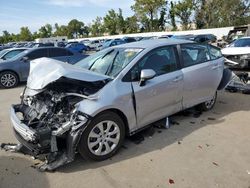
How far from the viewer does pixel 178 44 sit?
5.87 m

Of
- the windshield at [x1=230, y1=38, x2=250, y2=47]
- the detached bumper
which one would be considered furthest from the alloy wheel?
the windshield at [x1=230, y1=38, x2=250, y2=47]

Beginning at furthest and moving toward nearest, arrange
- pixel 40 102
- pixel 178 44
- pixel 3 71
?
Result: 1. pixel 3 71
2. pixel 178 44
3. pixel 40 102

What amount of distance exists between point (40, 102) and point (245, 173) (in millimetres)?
3173

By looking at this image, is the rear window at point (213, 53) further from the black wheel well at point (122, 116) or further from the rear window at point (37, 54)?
the rear window at point (37, 54)

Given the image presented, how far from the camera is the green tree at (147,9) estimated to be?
200 feet

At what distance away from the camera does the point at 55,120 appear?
4406 millimetres

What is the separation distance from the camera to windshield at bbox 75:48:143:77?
5.09 metres

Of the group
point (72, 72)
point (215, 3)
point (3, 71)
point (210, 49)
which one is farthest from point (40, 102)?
point (215, 3)

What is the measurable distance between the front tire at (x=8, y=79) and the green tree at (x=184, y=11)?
50047mm

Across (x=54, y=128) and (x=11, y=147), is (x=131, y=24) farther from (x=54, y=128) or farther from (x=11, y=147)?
(x=54, y=128)

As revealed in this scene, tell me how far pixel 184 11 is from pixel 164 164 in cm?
5793

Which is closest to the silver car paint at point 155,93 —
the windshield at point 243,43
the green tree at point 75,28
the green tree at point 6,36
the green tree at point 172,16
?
the windshield at point 243,43

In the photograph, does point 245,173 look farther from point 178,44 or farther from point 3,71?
point 3,71

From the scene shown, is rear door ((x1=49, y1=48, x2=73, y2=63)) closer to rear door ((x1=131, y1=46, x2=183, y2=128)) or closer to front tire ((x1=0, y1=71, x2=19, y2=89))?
front tire ((x1=0, y1=71, x2=19, y2=89))
